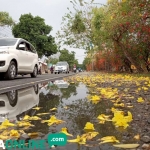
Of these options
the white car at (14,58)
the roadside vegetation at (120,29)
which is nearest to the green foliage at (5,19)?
the roadside vegetation at (120,29)

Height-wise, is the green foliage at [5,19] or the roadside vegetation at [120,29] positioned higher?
the green foliage at [5,19]

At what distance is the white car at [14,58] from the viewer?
9.91 metres

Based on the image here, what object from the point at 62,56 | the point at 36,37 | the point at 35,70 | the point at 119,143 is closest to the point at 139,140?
the point at 119,143

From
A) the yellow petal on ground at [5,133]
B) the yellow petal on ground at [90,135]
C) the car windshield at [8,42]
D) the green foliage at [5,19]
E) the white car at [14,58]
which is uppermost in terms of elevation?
the green foliage at [5,19]

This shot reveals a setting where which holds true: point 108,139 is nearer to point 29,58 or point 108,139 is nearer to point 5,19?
point 29,58

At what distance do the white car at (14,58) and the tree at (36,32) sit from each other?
34708mm

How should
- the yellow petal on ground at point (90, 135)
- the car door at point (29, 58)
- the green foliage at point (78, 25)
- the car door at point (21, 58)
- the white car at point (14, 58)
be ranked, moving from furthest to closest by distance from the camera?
the green foliage at point (78, 25) → the car door at point (29, 58) → the car door at point (21, 58) → the white car at point (14, 58) → the yellow petal on ground at point (90, 135)

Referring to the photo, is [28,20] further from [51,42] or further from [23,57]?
[23,57]

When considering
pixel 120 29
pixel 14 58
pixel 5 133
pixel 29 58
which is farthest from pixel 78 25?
pixel 5 133

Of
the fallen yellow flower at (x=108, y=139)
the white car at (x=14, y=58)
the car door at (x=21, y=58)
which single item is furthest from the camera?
the car door at (x=21, y=58)

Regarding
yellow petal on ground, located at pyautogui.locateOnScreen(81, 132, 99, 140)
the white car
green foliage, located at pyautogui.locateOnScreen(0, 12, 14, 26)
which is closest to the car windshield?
→ the white car

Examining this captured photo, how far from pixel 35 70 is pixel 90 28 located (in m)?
18.3

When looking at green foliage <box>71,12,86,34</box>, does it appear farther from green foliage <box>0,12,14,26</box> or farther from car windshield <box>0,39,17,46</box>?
car windshield <box>0,39,17,46</box>

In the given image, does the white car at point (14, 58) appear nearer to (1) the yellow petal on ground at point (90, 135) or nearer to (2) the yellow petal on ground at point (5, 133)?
(2) the yellow petal on ground at point (5, 133)
